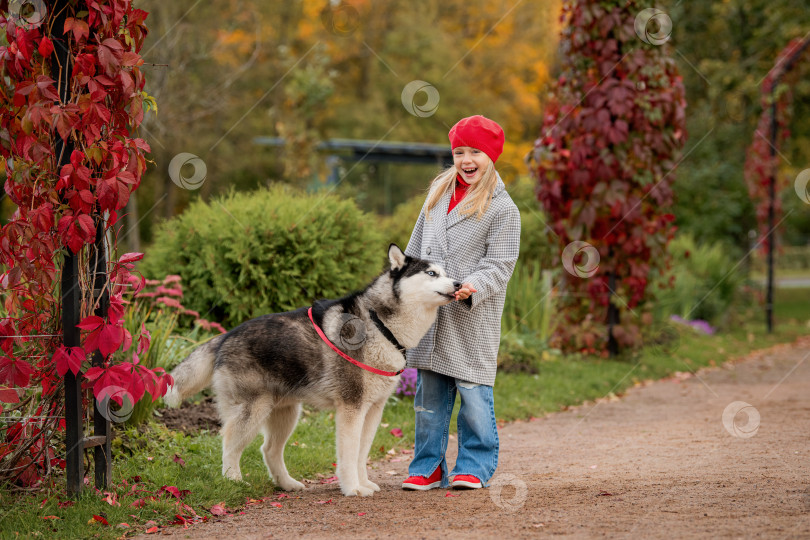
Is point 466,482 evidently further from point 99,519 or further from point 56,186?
point 56,186

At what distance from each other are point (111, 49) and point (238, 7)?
19.7 meters

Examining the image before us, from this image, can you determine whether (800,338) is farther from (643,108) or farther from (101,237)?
(101,237)

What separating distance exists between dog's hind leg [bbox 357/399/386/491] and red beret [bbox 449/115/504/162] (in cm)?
172

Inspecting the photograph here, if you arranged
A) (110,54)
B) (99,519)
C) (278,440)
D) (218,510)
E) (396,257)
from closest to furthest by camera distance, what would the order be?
(99,519) < (110,54) < (218,510) < (396,257) < (278,440)

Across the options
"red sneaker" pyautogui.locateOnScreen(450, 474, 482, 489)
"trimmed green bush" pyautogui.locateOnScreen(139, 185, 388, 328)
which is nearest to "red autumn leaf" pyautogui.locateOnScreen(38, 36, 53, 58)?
"red sneaker" pyautogui.locateOnScreen(450, 474, 482, 489)

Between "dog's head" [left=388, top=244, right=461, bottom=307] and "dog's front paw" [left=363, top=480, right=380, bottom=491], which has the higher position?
"dog's head" [left=388, top=244, right=461, bottom=307]

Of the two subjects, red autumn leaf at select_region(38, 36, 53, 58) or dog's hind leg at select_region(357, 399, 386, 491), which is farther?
dog's hind leg at select_region(357, 399, 386, 491)

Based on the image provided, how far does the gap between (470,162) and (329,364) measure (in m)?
1.56

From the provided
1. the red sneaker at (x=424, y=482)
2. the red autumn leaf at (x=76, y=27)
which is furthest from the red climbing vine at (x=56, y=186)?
the red sneaker at (x=424, y=482)

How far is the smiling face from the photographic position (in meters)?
4.89

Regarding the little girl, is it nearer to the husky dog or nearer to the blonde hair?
the blonde hair

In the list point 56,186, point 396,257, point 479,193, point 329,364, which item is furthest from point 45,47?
point 479,193

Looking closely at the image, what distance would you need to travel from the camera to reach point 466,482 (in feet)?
15.9

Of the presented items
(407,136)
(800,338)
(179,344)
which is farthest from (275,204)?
(407,136)
